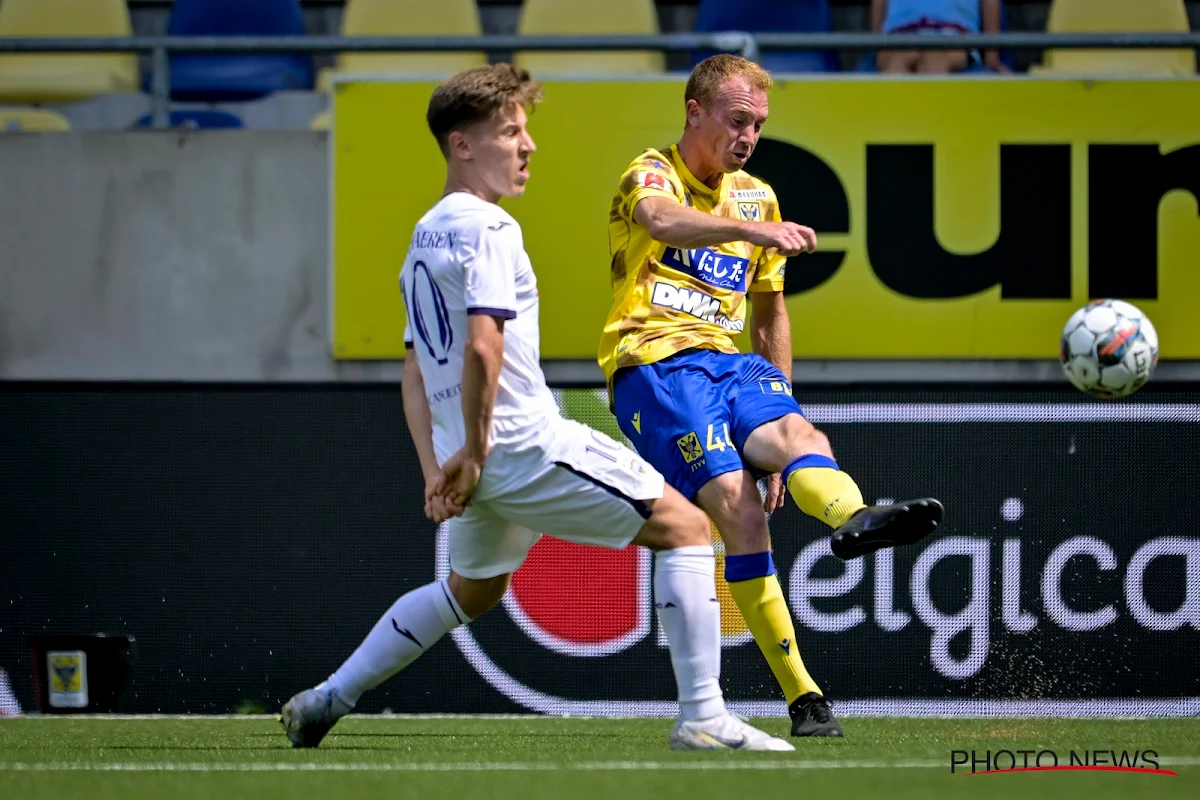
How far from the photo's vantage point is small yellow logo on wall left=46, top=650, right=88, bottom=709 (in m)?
6.33

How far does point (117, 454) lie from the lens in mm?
6500

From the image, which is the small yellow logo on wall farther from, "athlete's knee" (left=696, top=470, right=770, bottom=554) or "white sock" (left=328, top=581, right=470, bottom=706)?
"athlete's knee" (left=696, top=470, right=770, bottom=554)

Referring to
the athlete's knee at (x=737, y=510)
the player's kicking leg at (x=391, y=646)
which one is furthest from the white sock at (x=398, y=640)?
the athlete's knee at (x=737, y=510)

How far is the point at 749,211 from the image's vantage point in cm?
531

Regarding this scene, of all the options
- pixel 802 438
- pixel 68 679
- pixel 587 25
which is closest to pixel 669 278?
pixel 802 438

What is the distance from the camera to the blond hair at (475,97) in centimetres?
423

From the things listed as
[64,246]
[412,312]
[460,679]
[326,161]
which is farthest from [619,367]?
[64,246]

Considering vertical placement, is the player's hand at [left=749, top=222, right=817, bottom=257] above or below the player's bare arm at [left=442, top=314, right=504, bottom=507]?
above

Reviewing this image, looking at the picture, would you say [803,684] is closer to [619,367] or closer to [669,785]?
[619,367]

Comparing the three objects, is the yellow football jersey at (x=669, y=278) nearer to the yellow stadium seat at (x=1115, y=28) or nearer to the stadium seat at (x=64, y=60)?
the yellow stadium seat at (x=1115, y=28)

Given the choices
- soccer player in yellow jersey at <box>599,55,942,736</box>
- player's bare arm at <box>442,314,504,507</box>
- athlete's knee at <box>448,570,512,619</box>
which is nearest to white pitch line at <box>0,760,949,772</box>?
athlete's knee at <box>448,570,512,619</box>

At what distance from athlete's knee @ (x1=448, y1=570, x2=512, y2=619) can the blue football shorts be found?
0.70m

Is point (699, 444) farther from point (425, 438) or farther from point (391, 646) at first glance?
point (391, 646)

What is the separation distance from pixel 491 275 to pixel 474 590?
1.00 m
